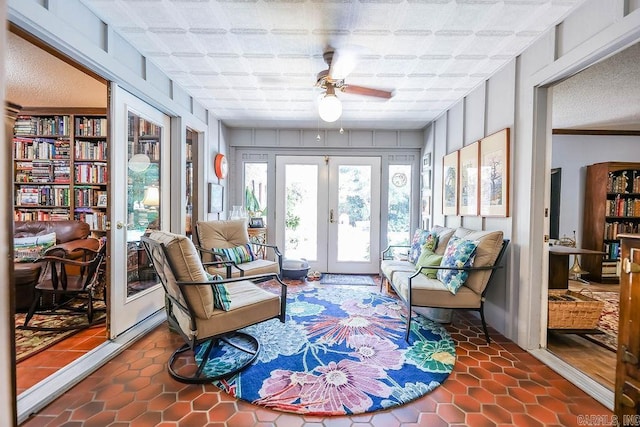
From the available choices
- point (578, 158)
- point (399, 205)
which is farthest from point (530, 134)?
point (578, 158)

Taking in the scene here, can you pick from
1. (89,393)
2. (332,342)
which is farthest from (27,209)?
(332,342)

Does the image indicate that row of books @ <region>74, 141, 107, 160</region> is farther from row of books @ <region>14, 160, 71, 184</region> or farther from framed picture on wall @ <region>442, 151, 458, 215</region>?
framed picture on wall @ <region>442, 151, 458, 215</region>

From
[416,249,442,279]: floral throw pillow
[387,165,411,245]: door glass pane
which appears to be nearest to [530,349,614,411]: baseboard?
[416,249,442,279]: floral throw pillow

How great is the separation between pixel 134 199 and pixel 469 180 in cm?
347

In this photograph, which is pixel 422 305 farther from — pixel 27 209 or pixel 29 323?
pixel 27 209

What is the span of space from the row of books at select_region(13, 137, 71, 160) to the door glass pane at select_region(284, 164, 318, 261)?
A: 3040mm

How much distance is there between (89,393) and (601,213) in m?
6.43

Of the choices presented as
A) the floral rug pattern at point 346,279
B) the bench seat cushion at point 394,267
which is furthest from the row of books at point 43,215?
the bench seat cushion at point 394,267

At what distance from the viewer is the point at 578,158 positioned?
454cm

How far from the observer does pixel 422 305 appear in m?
2.40

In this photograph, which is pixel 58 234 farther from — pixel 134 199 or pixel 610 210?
pixel 610 210

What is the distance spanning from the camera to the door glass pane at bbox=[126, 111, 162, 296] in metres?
2.51

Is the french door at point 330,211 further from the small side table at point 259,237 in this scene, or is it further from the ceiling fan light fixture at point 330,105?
the ceiling fan light fixture at point 330,105

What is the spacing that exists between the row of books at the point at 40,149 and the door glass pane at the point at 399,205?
473cm
